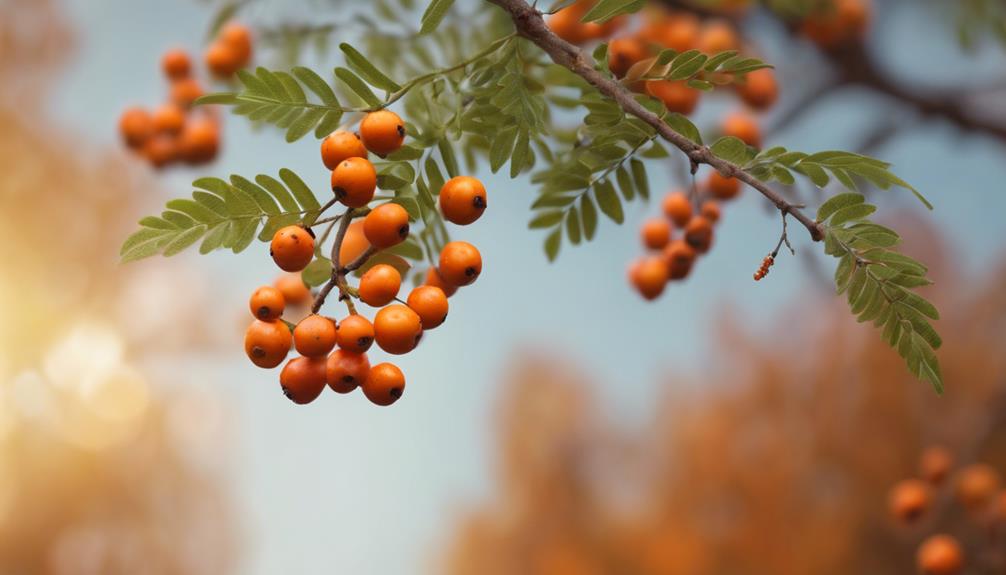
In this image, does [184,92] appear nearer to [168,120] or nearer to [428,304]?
[168,120]

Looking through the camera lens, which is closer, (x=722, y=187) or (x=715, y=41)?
(x=722, y=187)

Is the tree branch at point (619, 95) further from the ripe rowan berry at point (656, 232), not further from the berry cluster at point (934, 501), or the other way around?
the berry cluster at point (934, 501)

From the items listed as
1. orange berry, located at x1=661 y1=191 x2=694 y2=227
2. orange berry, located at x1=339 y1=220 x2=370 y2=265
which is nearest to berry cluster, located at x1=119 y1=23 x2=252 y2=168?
orange berry, located at x1=339 y1=220 x2=370 y2=265

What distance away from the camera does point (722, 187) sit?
748 mm

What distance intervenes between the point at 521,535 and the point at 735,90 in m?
0.83

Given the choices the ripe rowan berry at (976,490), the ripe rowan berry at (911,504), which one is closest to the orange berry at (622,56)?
the ripe rowan berry at (911,504)

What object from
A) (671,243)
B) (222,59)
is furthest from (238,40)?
(671,243)

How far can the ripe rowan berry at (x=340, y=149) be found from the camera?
420 mm

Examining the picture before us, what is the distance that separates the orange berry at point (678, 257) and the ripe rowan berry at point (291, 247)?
0.39 meters

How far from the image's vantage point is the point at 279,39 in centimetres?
89

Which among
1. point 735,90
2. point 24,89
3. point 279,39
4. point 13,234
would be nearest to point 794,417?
point 735,90

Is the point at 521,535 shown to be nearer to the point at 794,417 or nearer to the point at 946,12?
the point at 794,417

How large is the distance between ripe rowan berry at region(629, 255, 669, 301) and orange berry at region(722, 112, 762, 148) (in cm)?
16

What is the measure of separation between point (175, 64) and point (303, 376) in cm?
63
